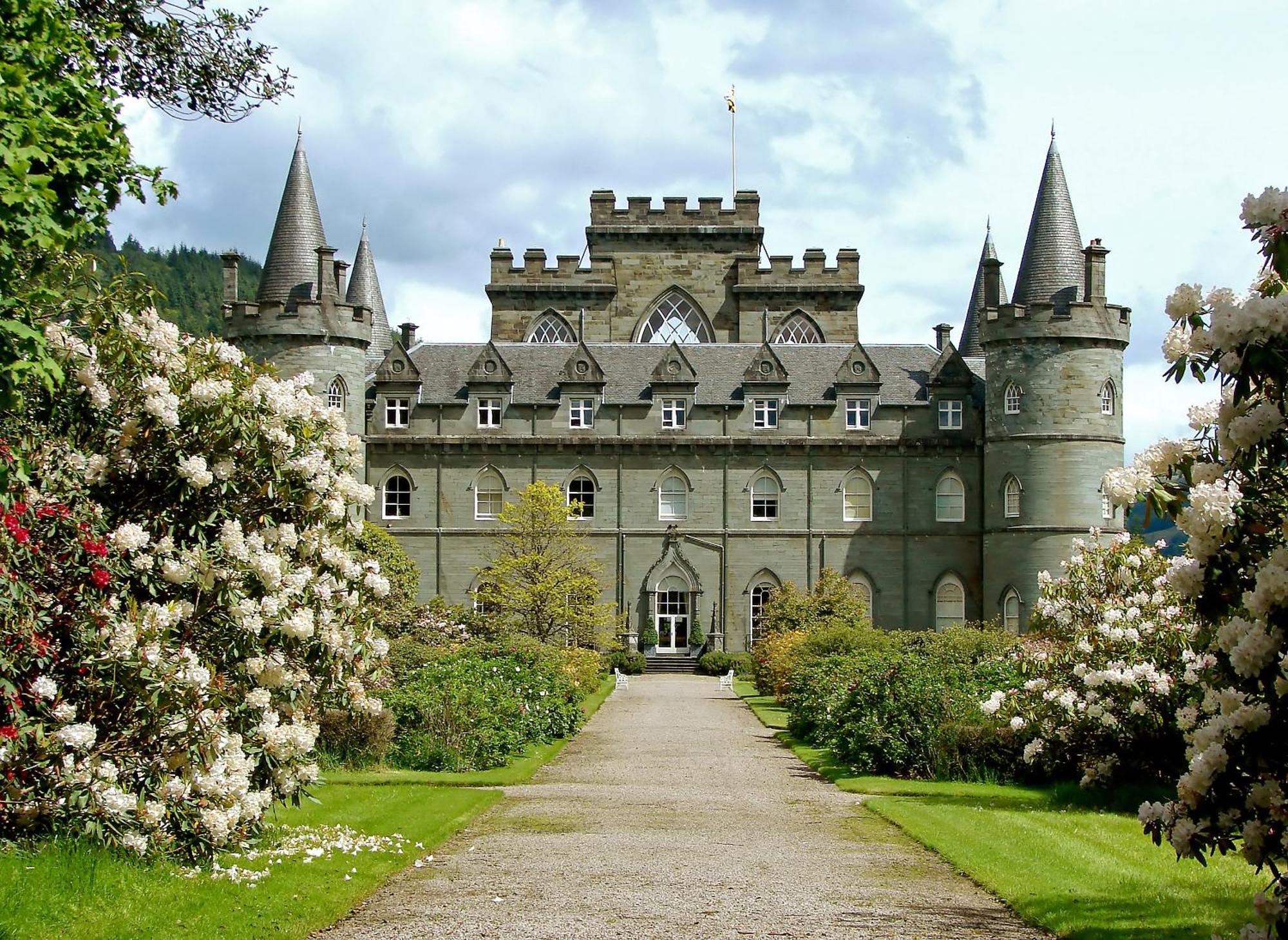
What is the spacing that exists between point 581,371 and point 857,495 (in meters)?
10.9

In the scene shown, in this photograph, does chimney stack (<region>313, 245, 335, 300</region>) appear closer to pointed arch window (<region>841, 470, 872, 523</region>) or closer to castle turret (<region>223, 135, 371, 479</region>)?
castle turret (<region>223, 135, 371, 479</region>)

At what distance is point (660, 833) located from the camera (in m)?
14.6

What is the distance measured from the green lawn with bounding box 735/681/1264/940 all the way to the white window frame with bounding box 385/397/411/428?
35.3 meters

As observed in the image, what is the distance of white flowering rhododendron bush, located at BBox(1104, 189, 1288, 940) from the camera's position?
6219mm

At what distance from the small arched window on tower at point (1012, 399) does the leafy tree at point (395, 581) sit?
20.7 metres

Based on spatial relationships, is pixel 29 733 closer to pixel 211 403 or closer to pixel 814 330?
pixel 211 403

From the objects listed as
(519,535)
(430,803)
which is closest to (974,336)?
(519,535)

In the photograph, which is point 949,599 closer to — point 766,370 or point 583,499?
point 766,370

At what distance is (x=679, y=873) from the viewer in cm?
1229

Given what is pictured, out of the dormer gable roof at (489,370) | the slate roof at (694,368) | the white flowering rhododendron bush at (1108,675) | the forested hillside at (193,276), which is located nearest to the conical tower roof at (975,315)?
the slate roof at (694,368)

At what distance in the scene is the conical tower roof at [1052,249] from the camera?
48.0 m

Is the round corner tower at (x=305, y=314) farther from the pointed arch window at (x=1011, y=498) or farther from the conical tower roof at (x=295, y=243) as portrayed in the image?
the pointed arch window at (x=1011, y=498)

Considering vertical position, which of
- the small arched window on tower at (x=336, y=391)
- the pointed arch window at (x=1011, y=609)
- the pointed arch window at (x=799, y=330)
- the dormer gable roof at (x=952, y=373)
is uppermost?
the pointed arch window at (x=799, y=330)

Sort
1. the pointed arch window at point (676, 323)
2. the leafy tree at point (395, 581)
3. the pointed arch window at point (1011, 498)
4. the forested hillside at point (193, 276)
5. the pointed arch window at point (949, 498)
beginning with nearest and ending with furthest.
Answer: the leafy tree at point (395, 581), the pointed arch window at point (1011, 498), the pointed arch window at point (949, 498), the pointed arch window at point (676, 323), the forested hillside at point (193, 276)
